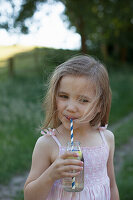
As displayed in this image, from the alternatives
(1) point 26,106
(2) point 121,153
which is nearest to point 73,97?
(2) point 121,153

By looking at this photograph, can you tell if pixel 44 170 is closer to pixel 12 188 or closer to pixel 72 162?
pixel 72 162

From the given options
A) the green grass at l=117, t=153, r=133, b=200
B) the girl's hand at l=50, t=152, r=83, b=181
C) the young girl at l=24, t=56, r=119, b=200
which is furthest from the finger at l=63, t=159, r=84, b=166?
the green grass at l=117, t=153, r=133, b=200

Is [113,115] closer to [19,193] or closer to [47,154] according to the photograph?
[19,193]

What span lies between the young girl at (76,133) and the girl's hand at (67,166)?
0.08m

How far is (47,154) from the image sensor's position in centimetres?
167

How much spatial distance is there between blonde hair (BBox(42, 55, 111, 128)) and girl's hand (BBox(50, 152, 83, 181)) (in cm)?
35

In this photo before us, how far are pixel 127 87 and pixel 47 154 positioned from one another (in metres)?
11.5

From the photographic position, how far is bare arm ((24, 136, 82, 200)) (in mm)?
1449

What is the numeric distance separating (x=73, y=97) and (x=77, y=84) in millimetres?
81

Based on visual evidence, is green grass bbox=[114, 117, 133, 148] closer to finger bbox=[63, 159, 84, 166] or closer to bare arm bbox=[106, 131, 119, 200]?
bare arm bbox=[106, 131, 119, 200]

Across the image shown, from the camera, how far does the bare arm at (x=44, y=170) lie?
4.75 feet

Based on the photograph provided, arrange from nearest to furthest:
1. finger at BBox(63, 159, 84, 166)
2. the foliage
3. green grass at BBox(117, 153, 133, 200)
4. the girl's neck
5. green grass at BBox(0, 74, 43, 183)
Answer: finger at BBox(63, 159, 84, 166)
the girl's neck
green grass at BBox(117, 153, 133, 200)
green grass at BBox(0, 74, 43, 183)
the foliage

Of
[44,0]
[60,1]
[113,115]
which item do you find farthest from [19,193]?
[113,115]

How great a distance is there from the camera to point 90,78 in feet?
5.68
